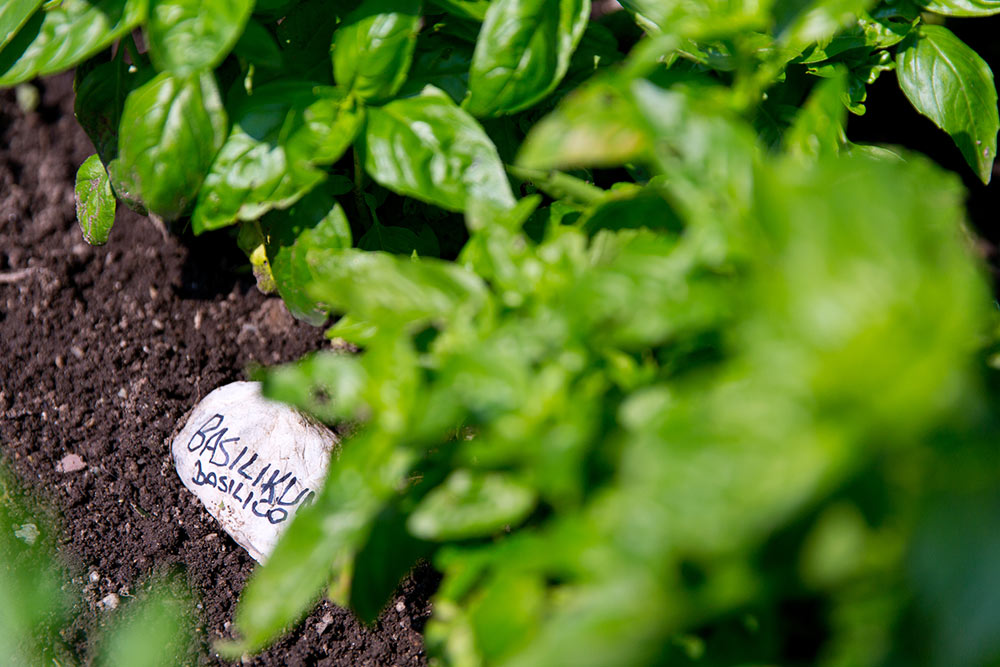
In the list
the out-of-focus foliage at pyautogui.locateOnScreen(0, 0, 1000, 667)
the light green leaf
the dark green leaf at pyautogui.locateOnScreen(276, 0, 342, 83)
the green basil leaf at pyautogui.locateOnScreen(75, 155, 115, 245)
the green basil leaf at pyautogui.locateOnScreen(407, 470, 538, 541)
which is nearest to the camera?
the out-of-focus foliage at pyautogui.locateOnScreen(0, 0, 1000, 667)

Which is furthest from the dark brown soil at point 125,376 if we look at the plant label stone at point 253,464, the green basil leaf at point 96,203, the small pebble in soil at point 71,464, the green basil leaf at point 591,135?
the green basil leaf at point 591,135

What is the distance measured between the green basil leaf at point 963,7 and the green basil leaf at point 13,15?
4.85 ft

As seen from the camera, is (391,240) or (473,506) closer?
(473,506)

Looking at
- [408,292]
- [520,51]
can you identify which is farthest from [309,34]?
[408,292]

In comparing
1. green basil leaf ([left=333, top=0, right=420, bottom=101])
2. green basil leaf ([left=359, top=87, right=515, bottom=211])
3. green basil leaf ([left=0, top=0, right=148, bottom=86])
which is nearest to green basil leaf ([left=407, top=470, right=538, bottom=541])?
green basil leaf ([left=359, top=87, right=515, bottom=211])

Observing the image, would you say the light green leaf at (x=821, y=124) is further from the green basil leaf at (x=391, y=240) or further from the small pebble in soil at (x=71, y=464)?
the small pebble in soil at (x=71, y=464)

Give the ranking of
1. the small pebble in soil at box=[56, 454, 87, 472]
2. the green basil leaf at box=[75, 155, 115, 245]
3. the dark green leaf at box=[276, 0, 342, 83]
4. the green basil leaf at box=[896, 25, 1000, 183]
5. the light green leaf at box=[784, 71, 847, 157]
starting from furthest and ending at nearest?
1. the small pebble in soil at box=[56, 454, 87, 472]
2. the green basil leaf at box=[75, 155, 115, 245]
3. the green basil leaf at box=[896, 25, 1000, 183]
4. the dark green leaf at box=[276, 0, 342, 83]
5. the light green leaf at box=[784, 71, 847, 157]

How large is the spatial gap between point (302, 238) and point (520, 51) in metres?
0.49

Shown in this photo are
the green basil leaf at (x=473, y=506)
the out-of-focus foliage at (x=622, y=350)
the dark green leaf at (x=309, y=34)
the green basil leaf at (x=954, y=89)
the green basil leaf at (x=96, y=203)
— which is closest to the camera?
the out-of-focus foliage at (x=622, y=350)

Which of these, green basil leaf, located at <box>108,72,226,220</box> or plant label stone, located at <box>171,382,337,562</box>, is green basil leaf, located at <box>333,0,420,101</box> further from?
plant label stone, located at <box>171,382,337,562</box>

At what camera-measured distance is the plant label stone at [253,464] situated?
1.55m

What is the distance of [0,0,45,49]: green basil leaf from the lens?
1196 millimetres

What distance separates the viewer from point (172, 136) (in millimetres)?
1252

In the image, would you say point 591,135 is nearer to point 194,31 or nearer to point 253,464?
point 194,31
